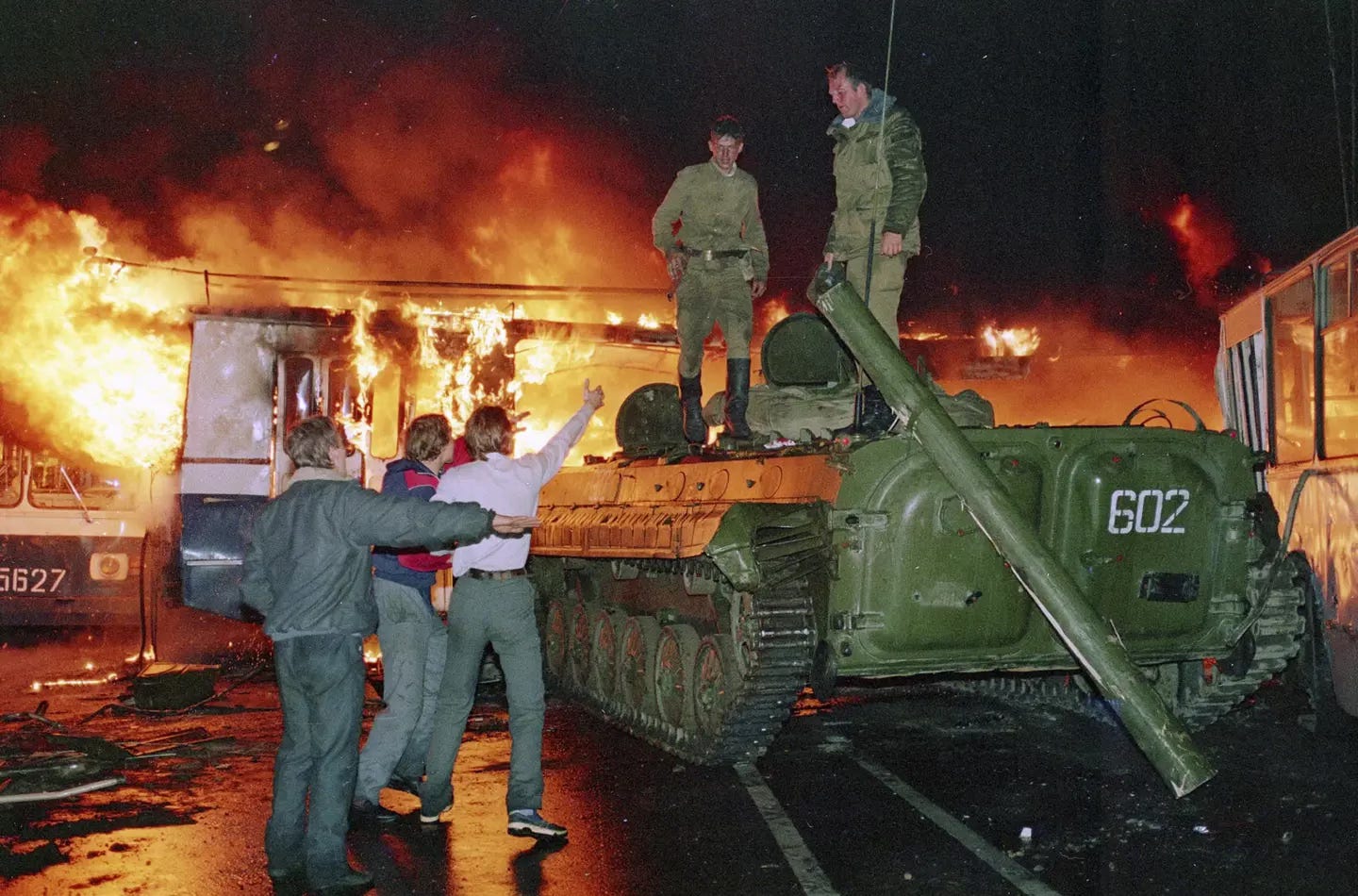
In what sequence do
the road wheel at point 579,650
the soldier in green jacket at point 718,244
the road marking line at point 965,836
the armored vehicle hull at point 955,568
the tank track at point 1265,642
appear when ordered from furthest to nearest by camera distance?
the road wheel at point 579,650 → the soldier in green jacket at point 718,244 → the tank track at point 1265,642 → the armored vehicle hull at point 955,568 → the road marking line at point 965,836

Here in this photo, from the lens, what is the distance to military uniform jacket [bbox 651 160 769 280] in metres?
9.67

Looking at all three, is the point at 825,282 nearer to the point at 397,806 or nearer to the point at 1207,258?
the point at 397,806

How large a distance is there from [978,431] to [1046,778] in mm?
2021

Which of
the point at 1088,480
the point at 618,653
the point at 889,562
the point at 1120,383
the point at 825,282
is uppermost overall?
the point at 1120,383

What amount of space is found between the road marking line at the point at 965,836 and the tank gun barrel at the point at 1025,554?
3.41 feet

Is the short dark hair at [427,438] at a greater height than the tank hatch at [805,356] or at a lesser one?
lesser

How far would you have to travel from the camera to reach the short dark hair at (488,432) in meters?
6.90

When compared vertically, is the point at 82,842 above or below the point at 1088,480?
below

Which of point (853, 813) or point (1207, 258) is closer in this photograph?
point (853, 813)

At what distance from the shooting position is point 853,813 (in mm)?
6891

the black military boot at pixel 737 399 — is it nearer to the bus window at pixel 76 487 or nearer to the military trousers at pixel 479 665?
the military trousers at pixel 479 665

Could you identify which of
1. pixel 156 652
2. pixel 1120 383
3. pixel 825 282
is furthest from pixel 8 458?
→ pixel 1120 383

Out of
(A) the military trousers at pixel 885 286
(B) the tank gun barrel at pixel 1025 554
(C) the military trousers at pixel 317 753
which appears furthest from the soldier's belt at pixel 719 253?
(C) the military trousers at pixel 317 753

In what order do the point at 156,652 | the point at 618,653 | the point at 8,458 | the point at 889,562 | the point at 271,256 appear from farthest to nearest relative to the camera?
the point at 271,256 → the point at 8,458 → the point at 156,652 → the point at 618,653 → the point at 889,562
